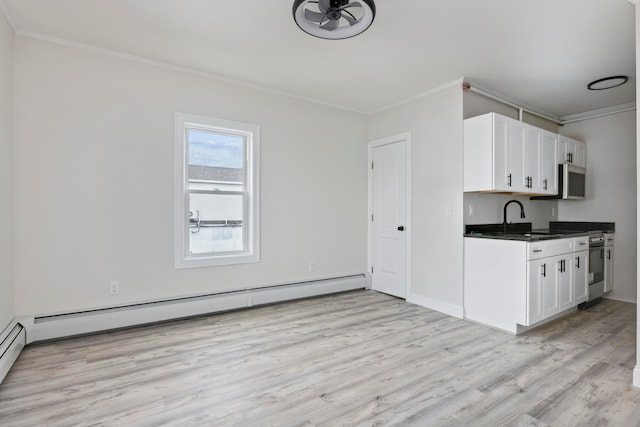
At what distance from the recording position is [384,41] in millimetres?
2912

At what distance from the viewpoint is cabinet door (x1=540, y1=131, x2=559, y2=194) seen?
4051mm

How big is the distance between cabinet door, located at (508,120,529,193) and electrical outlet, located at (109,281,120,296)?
4.16m

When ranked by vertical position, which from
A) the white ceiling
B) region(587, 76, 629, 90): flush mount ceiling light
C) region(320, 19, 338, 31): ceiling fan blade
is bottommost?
region(320, 19, 338, 31): ceiling fan blade

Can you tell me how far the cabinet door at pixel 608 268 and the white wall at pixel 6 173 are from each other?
6460 millimetres

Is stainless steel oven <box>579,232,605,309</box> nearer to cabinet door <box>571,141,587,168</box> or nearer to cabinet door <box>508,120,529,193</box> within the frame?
cabinet door <box>571,141,587,168</box>

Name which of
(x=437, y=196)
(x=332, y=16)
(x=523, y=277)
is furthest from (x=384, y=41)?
(x=523, y=277)

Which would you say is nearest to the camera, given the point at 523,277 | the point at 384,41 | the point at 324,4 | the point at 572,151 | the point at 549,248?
the point at 324,4

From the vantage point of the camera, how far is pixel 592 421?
189 cm

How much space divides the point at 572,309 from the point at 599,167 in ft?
7.33

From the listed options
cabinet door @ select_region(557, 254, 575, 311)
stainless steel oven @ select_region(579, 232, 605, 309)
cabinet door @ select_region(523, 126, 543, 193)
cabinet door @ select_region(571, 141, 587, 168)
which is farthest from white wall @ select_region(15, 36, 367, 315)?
cabinet door @ select_region(571, 141, 587, 168)

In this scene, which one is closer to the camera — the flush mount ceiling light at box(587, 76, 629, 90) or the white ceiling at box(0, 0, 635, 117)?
the white ceiling at box(0, 0, 635, 117)

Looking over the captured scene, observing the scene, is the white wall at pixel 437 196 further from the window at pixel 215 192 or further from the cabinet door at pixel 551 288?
the window at pixel 215 192

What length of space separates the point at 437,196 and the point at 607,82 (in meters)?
2.18

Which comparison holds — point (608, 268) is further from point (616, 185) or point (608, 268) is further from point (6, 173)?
point (6, 173)
